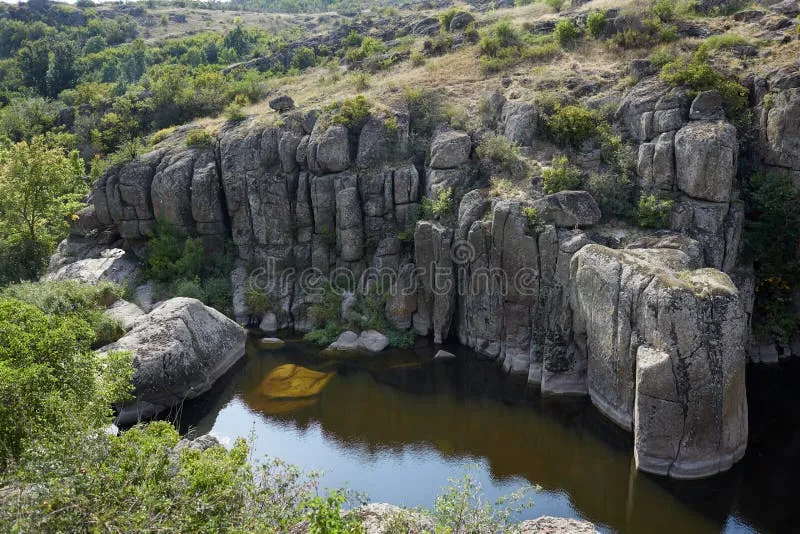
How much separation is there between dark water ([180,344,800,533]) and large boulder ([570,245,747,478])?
2.87 feet

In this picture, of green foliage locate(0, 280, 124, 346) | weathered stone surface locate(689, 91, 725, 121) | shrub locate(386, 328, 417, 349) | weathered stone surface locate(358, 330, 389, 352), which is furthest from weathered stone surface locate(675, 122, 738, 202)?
green foliage locate(0, 280, 124, 346)

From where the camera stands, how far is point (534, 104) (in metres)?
31.4

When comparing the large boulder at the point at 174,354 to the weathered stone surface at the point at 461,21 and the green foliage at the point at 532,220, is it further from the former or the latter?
the weathered stone surface at the point at 461,21

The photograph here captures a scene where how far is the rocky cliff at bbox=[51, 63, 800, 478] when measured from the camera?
752 inches

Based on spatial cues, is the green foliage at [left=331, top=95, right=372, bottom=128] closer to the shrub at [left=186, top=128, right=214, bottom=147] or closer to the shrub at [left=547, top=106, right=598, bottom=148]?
the shrub at [left=186, top=128, right=214, bottom=147]

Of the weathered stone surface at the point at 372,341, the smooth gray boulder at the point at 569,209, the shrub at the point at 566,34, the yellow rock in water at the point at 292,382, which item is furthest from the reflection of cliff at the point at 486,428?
the shrub at the point at 566,34

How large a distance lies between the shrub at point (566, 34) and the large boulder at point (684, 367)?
71.1 ft

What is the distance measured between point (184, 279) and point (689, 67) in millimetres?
27163

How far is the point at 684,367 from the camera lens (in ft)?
61.7

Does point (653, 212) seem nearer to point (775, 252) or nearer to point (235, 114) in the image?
point (775, 252)

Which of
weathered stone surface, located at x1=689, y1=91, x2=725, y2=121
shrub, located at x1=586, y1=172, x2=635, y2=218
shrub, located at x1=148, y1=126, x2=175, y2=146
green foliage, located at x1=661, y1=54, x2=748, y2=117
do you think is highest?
green foliage, located at x1=661, y1=54, x2=748, y2=117

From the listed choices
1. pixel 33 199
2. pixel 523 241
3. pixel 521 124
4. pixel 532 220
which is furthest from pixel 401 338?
pixel 33 199

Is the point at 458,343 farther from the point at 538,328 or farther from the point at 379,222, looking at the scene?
the point at 379,222

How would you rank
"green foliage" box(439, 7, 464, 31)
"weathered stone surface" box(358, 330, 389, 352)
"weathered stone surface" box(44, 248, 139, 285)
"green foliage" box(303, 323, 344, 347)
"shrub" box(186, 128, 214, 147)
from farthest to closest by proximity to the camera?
1. "green foliage" box(439, 7, 464, 31)
2. "shrub" box(186, 128, 214, 147)
3. "weathered stone surface" box(44, 248, 139, 285)
4. "green foliage" box(303, 323, 344, 347)
5. "weathered stone surface" box(358, 330, 389, 352)
